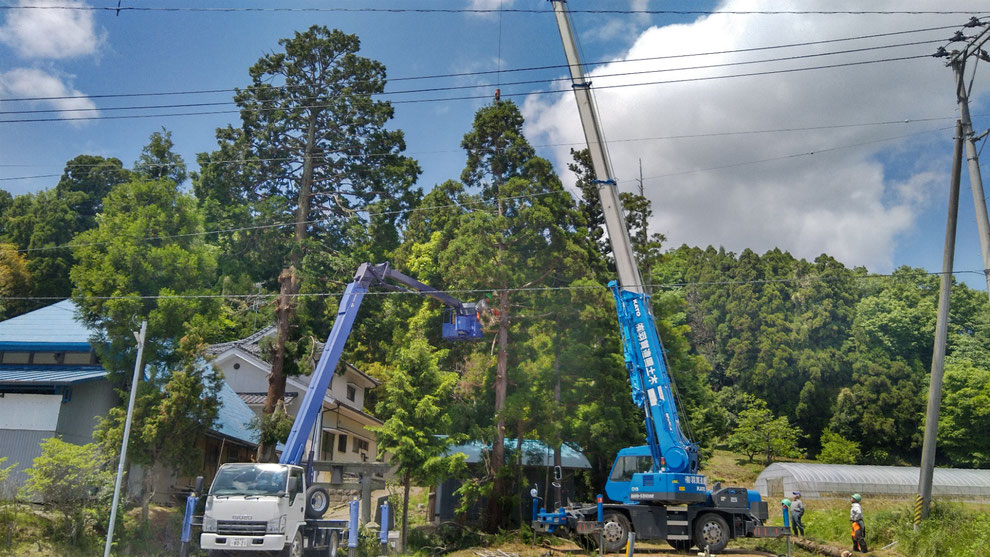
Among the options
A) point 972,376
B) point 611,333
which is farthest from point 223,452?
point 972,376

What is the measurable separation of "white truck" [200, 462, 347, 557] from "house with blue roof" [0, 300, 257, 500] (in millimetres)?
8960

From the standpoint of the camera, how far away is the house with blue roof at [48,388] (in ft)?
82.3

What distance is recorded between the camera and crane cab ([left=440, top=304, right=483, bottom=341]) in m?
29.1

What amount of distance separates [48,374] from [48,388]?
671mm

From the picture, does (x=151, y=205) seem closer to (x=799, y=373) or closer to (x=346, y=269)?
(x=346, y=269)

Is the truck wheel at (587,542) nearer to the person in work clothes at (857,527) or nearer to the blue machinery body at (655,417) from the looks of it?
the blue machinery body at (655,417)

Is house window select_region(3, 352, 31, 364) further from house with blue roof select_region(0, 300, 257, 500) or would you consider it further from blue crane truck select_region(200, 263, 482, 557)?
blue crane truck select_region(200, 263, 482, 557)

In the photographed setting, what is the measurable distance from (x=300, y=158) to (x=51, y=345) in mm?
13862

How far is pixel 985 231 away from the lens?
798 inches

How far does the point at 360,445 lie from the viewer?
46.3 metres

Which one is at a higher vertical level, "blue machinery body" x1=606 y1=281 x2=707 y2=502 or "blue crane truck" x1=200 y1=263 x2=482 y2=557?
"blue machinery body" x1=606 y1=281 x2=707 y2=502

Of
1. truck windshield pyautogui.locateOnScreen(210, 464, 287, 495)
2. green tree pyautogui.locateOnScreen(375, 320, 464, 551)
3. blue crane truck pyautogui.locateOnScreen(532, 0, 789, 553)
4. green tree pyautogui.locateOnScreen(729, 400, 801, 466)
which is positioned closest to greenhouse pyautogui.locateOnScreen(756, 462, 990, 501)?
green tree pyautogui.locateOnScreen(729, 400, 801, 466)

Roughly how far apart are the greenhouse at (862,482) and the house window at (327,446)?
23211 millimetres

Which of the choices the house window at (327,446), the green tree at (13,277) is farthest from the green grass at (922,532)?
the green tree at (13,277)
